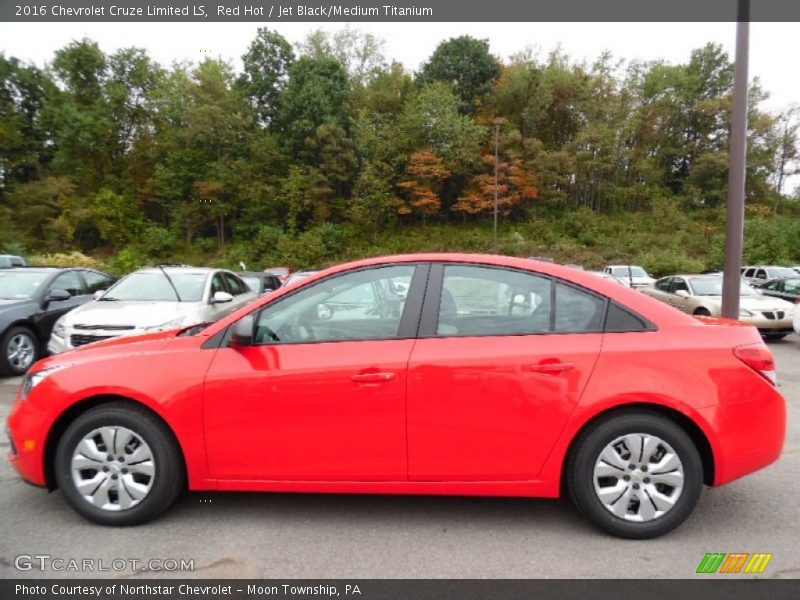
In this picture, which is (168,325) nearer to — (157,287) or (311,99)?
(157,287)

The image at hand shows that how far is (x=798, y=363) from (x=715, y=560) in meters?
7.57

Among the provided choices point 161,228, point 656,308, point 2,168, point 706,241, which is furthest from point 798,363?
point 2,168

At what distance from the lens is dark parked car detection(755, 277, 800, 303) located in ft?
46.5

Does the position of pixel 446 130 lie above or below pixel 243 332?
above

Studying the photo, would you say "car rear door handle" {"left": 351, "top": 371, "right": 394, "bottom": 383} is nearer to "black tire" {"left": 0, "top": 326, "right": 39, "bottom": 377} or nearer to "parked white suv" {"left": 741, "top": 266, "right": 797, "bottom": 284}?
"black tire" {"left": 0, "top": 326, "right": 39, "bottom": 377}

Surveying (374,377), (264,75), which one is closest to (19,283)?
(374,377)

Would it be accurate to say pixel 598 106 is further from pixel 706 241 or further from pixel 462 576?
pixel 462 576

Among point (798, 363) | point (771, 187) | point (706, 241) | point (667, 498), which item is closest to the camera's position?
point (667, 498)

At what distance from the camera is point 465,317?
10.0 feet

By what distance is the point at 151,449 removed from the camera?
9.91ft

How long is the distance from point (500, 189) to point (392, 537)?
38226mm

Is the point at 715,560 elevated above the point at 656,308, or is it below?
below

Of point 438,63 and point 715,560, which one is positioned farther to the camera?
point 438,63

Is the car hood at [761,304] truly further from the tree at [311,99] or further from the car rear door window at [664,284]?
the tree at [311,99]
